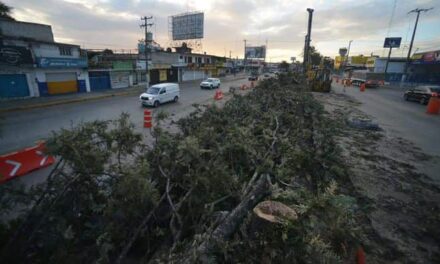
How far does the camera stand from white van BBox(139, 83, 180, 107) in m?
16.8

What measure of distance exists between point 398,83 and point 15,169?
54.7 m

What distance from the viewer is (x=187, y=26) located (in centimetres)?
4659

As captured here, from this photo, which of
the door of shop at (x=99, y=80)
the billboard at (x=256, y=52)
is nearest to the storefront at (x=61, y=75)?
the door of shop at (x=99, y=80)

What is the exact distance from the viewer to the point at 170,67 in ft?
132

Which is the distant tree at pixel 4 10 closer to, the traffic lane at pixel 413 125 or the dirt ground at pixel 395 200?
the dirt ground at pixel 395 200

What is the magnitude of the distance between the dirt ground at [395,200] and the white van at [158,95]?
13.4 metres

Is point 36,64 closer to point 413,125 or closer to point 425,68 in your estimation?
point 413,125

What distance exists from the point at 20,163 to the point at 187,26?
46.9 m

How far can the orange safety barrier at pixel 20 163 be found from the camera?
18.7ft

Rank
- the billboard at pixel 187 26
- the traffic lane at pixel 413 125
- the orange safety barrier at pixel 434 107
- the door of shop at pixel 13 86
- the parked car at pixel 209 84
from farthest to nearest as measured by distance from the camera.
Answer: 1. the billboard at pixel 187 26
2. the parked car at pixel 209 84
3. the door of shop at pixel 13 86
4. the orange safety barrier at pixel 434 107
5. the traffic lane at pixel 413 125

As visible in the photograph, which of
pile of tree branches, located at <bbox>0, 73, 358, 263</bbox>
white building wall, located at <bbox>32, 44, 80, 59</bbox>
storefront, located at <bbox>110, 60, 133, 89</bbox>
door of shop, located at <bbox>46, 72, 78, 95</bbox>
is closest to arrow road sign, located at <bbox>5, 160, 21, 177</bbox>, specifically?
pile of tree branches, located at <bbox>0, 73, 358, 263</bbox>

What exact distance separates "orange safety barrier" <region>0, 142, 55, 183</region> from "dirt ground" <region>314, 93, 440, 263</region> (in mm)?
7393

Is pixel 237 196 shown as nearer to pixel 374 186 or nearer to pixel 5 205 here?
pixel 5 205

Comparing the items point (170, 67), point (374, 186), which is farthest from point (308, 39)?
point (170, 67)
